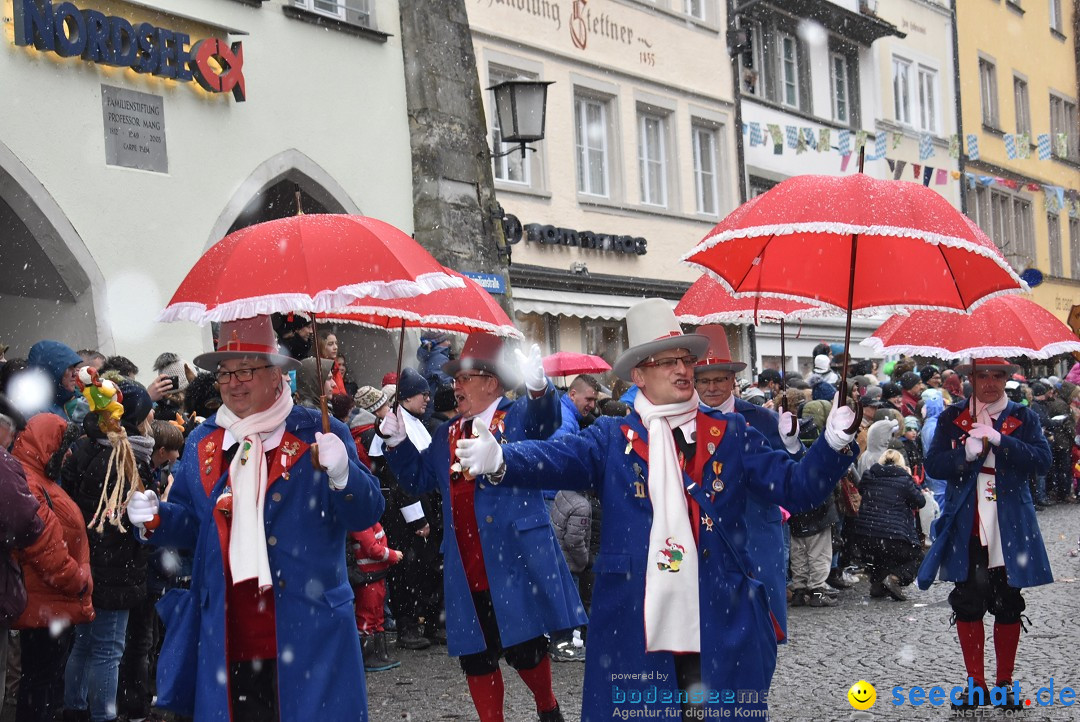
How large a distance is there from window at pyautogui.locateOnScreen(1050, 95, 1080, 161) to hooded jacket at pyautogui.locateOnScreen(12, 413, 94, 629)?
1332 inches

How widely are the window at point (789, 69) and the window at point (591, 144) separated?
611 cm

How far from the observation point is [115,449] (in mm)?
5422

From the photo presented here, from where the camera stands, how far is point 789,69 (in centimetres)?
2573

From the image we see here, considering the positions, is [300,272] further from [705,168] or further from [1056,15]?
[1056,15]

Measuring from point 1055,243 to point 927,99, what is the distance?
7963 mm

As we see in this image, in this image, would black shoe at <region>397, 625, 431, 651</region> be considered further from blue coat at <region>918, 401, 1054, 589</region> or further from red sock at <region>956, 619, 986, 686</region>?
red sock at <region>956, 619, 986, 686</region>

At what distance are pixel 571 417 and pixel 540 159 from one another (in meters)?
10.0

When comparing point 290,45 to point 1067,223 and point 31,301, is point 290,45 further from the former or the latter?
point 1067,223

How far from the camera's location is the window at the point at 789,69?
998 inches

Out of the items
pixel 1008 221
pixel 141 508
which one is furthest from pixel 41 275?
pixel 1008 221

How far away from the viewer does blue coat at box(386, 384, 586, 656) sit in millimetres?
6730

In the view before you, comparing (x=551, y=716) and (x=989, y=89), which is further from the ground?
(x=989, y=89)

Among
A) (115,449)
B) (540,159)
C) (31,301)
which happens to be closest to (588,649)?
(115,449)

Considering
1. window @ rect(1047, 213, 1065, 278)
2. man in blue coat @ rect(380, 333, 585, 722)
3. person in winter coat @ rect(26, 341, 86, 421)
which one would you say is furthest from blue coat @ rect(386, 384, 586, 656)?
window @ rect(1047, 213, 1065, 278)
